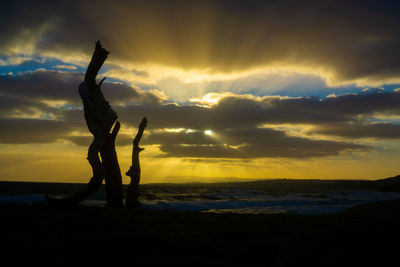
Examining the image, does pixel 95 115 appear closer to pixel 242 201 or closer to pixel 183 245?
pixel 183 245

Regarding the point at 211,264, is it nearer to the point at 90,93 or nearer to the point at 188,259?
the point at 188,259

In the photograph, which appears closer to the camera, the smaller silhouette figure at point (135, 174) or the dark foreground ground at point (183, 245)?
the dark foreground ground at point (183, 245)

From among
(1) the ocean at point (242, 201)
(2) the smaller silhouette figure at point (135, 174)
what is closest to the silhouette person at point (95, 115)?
(2) the smaller silhouette figure at point (135, 174)

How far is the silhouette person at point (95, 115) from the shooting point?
24.6 ft

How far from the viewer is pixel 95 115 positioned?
8109mm

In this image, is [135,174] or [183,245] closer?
[183,245]

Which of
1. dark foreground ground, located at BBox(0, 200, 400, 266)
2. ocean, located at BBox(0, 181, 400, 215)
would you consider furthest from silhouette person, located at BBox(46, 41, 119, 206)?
ocean, located at BBox(0, 181, 400, 215)

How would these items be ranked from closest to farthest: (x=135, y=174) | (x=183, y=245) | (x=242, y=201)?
(x=183, y=245) < (x=135, y=174) < (x=242, y=201)

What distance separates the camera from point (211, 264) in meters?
3.35

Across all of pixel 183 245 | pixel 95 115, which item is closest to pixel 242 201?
pixel 95 115

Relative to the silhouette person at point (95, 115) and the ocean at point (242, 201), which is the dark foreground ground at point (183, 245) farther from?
the ocean at point (242, 201)

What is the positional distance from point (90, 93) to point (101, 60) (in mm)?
1044

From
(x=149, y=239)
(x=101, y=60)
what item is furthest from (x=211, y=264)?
(x=101, y=60)

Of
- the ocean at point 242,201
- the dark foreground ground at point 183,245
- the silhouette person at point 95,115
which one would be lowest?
the ocean at point 242,201
